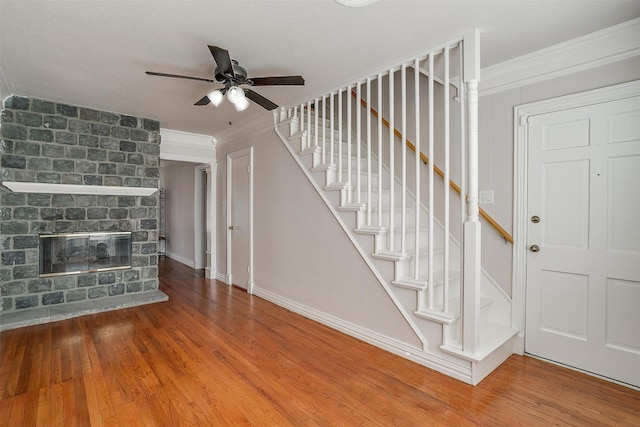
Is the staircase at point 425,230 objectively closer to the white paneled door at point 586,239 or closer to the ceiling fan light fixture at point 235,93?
the white paneled door at point 586,239

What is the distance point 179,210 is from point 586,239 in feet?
23.3

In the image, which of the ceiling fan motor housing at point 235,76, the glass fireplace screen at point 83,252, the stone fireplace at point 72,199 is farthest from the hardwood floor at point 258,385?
the ceiling fan motor housing at point 235,76

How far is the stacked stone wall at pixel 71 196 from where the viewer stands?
11.6 feet

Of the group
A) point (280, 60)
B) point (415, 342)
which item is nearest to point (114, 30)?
point (280, 60)

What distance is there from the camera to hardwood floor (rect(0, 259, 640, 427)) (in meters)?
1.88

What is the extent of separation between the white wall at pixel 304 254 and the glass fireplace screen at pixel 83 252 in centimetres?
178

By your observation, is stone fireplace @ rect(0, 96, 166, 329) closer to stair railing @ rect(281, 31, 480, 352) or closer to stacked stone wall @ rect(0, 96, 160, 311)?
stacked stone wall @ rect(0, 96, 160, 311)

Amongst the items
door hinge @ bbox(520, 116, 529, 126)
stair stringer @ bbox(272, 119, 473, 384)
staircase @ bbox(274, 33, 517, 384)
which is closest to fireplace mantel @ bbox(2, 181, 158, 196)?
staircase @ bbox(274, 33, 517, 384)

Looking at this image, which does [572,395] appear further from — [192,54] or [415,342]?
[192,54]

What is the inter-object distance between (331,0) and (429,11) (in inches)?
24.8

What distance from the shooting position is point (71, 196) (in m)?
3.89

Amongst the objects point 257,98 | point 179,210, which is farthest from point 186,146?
point 257,98

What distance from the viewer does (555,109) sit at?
249 centimetres

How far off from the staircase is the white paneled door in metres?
0.33
